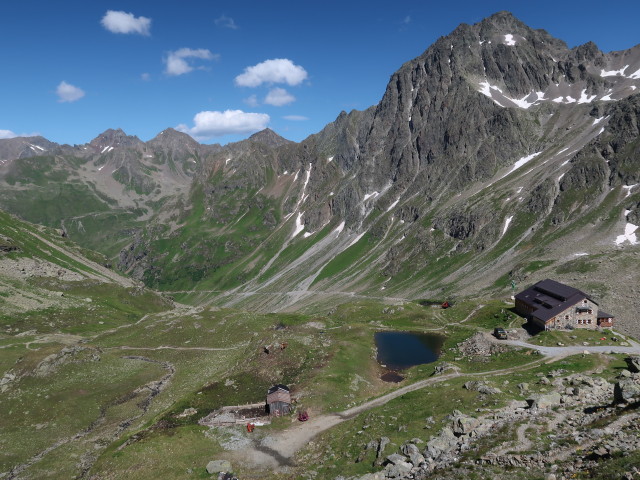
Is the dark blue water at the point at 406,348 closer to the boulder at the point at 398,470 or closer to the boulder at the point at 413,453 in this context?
the boulder at the point at 413,453

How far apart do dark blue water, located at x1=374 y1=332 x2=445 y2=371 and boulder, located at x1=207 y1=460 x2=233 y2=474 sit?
50.6 metres

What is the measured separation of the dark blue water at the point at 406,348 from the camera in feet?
Answer: 310

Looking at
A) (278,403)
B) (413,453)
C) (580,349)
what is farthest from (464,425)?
(580,349)

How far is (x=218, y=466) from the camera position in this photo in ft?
156

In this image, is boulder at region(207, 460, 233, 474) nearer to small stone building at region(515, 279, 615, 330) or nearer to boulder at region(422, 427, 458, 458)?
boulder at region(422, 427, 458, 458)

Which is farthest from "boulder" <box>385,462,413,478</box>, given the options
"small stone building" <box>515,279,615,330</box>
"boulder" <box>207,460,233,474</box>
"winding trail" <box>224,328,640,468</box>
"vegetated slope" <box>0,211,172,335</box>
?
"vegetated slope" <box>0,211,172,335</box>

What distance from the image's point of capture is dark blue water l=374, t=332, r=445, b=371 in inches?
3726

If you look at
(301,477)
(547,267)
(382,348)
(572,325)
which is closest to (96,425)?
(301,477)

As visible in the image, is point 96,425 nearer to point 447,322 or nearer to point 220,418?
point 220,418

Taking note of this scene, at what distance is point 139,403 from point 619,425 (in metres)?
76.5

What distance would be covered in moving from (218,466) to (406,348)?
65792 mm

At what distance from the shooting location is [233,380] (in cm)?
7881

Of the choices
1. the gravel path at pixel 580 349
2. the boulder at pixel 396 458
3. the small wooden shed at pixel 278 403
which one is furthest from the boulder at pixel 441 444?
the gravel path at pixel 580 349

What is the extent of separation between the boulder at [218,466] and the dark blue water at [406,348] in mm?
50576
